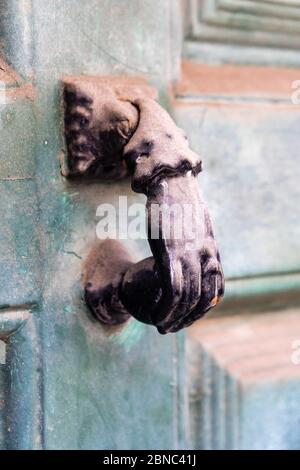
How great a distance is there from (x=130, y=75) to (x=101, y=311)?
16cm

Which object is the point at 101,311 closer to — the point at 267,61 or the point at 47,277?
the point at 47,277

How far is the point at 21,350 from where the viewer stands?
45 centimetres

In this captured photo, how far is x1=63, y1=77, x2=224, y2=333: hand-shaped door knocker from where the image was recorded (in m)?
0.40

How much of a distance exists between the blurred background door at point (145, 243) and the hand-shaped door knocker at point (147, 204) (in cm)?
1

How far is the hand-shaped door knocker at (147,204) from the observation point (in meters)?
0.40

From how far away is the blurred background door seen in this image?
444 millimetres

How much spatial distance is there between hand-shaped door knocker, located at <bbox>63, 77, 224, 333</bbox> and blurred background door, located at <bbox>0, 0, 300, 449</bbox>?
1 centimetres

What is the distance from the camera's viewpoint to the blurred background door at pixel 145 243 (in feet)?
1.46

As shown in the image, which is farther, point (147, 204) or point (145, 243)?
point (145, 243)

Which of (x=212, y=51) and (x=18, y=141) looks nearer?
(x=18, y=141)

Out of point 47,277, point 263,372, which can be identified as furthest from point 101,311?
point 263,372

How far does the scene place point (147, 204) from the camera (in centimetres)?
41

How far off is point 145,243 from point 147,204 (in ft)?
0.35
